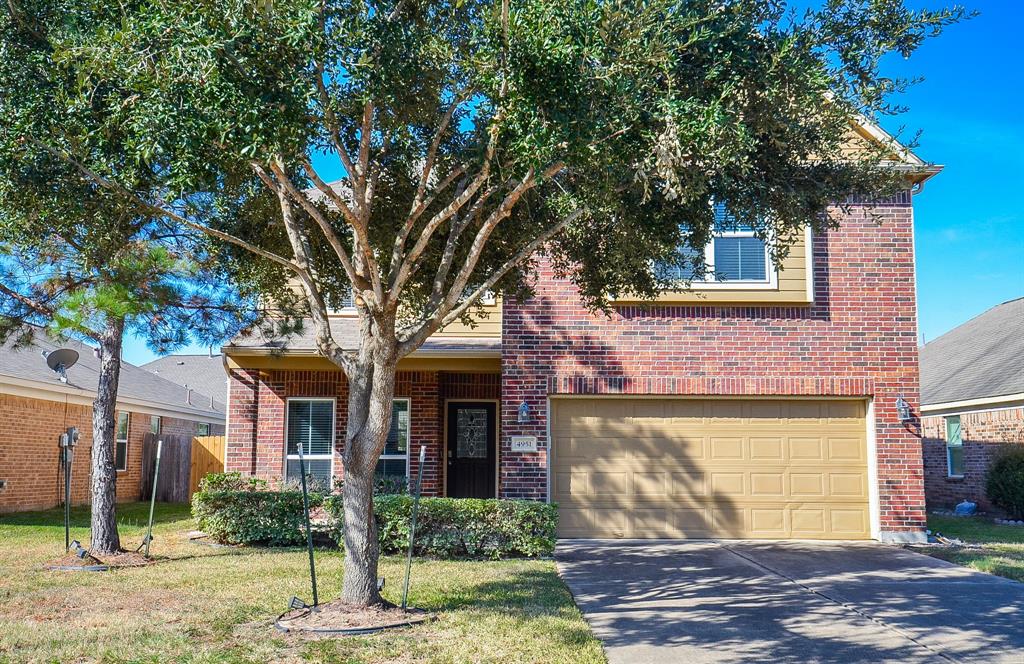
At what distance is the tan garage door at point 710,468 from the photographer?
12.9 meters

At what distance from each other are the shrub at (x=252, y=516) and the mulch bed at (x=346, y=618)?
171 inches

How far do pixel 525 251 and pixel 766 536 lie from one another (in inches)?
288

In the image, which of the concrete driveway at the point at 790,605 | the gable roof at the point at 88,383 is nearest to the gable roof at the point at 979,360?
the concrete driveway at the point at 790,605

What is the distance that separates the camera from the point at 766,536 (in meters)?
12.9

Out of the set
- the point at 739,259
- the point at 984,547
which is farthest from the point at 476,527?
the point at 984,547

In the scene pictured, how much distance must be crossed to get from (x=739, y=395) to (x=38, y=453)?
14.2 meters

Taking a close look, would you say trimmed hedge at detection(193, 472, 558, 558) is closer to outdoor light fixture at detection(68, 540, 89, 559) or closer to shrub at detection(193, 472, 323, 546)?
shrub at detection(193, 472, 323, 546)

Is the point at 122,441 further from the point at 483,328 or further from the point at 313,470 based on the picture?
the point at 483,328

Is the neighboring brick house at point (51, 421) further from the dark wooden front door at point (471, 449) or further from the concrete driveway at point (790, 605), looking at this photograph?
the concrete driveway at point (790, 605)

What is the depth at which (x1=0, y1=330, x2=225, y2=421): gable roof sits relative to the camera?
1716 cm

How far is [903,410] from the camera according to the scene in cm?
1268

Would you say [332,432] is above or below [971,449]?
above

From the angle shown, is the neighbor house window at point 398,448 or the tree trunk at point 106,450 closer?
the tree trunk at point 106,450

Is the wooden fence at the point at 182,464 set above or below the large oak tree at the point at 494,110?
below
